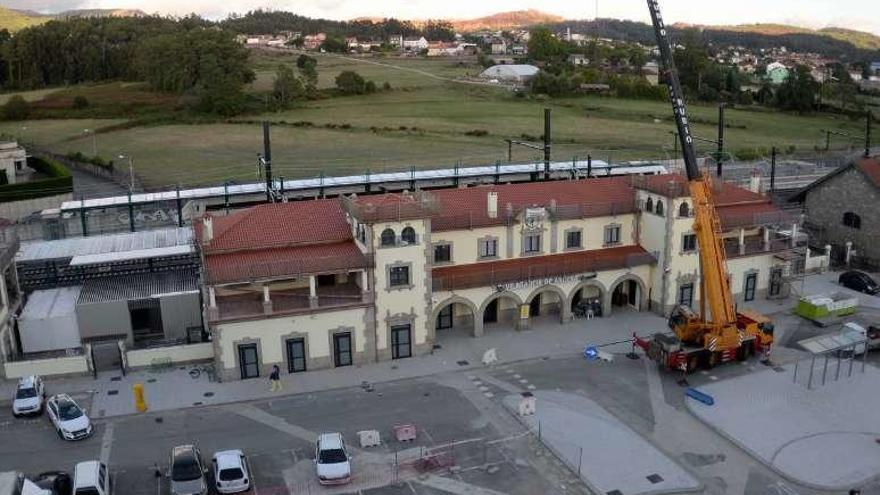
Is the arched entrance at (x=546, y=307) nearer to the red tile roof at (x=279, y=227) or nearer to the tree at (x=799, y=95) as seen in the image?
the red tile roof at (x=279, y=227)

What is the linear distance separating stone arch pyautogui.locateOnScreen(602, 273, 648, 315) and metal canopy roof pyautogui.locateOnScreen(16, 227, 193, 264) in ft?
73.7

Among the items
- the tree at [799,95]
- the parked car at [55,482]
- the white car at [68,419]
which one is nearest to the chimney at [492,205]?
the white car at [68,419]

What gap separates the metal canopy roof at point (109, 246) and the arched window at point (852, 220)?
138 ft

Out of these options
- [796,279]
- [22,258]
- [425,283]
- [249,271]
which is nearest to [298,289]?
[249,271]

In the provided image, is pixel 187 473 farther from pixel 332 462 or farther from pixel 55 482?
pixel 332 462

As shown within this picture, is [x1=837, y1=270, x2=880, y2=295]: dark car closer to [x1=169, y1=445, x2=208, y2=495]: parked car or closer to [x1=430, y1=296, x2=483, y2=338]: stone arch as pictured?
[x1=430, y1=296, x2=483, y2=338]: stone arch

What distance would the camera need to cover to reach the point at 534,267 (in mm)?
40094

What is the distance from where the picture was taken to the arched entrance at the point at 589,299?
4234 cm

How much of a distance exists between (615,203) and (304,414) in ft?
66.2

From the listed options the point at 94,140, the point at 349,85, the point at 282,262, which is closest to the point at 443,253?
the point at 282,262

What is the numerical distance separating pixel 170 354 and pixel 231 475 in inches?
469

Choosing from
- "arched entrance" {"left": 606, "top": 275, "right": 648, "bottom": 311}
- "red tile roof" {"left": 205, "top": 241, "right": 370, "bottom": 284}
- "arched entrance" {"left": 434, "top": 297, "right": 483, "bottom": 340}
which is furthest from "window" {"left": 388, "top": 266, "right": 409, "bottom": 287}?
"arched entrance" {"left": 606, "top": 275, "right": 648, "bottom": 311}

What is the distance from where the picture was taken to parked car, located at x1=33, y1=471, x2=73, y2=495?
85.4 ft

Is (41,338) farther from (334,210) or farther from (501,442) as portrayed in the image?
(501,442)
